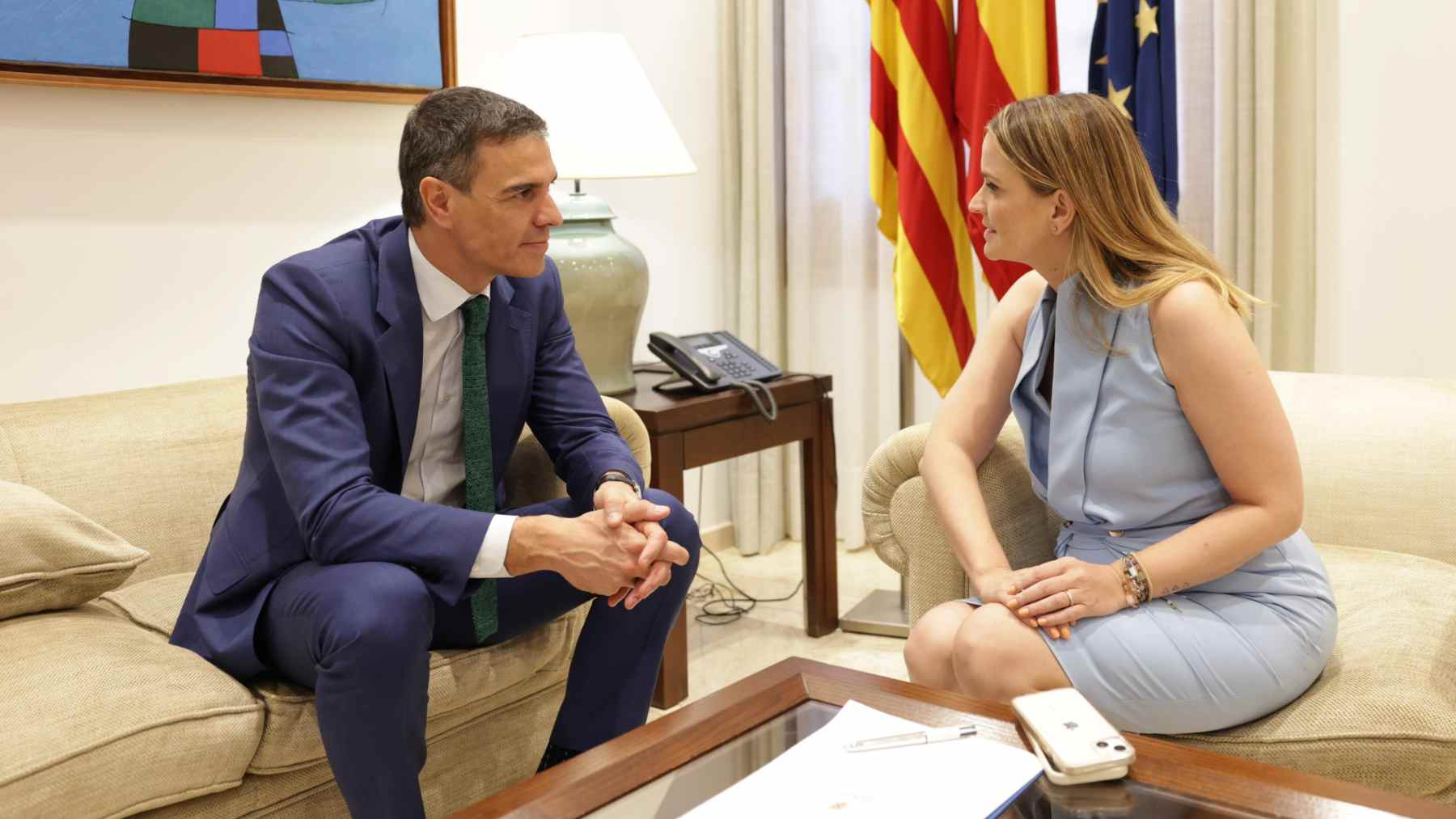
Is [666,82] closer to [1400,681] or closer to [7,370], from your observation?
[7,370]

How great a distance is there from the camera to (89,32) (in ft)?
7.73

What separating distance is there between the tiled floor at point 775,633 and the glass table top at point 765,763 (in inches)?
53.7

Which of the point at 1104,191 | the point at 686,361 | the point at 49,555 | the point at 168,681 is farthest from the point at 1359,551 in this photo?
the point at 49,555

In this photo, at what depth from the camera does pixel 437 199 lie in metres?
1.80

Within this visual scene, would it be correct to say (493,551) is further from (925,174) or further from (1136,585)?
(925,174)

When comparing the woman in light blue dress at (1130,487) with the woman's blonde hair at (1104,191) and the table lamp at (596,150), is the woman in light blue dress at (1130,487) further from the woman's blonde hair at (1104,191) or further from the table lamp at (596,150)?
the table lamp at (596,150)

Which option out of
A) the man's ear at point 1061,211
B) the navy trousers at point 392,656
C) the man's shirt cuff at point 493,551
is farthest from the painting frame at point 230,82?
the man's ear at point 1061,211

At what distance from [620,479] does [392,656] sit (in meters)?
0.45

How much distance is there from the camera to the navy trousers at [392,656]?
1556 millimetres

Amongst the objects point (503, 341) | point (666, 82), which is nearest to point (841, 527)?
point (666, 82)

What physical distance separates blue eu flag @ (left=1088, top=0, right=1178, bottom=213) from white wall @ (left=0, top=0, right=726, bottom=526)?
148 cm

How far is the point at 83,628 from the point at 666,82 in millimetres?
2366

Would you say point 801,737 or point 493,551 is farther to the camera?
point 493,551

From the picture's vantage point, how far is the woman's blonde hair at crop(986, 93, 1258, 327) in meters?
1.68
